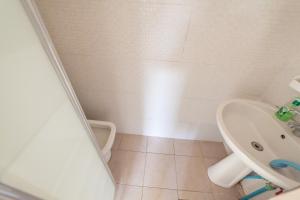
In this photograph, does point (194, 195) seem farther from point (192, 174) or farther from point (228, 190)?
point (228, 190)

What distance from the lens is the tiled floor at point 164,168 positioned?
1166mm

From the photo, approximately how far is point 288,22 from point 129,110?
1.19 metres

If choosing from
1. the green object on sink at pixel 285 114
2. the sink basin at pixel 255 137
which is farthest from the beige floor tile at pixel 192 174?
the green object on sink at pixel 285 114

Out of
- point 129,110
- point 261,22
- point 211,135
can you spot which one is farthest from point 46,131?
point 211,135

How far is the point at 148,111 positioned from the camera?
1.33 m

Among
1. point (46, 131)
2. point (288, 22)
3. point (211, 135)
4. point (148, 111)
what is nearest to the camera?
point (46, 131)

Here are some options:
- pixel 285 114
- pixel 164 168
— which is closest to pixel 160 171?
pixel 164 168

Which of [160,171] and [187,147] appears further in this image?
[187,147]

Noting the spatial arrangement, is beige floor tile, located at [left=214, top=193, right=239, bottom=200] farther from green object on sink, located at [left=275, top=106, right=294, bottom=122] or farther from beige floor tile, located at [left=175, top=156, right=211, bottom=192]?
green object on sink, located at [left=275, top=106, right=294, bottom=122]

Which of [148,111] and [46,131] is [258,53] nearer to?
[148,111]

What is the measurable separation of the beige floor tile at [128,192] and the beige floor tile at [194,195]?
1.04 feet

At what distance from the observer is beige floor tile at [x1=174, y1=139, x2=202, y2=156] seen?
143 cm

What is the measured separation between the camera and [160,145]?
1470 mm

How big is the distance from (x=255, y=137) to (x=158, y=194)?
797mm
